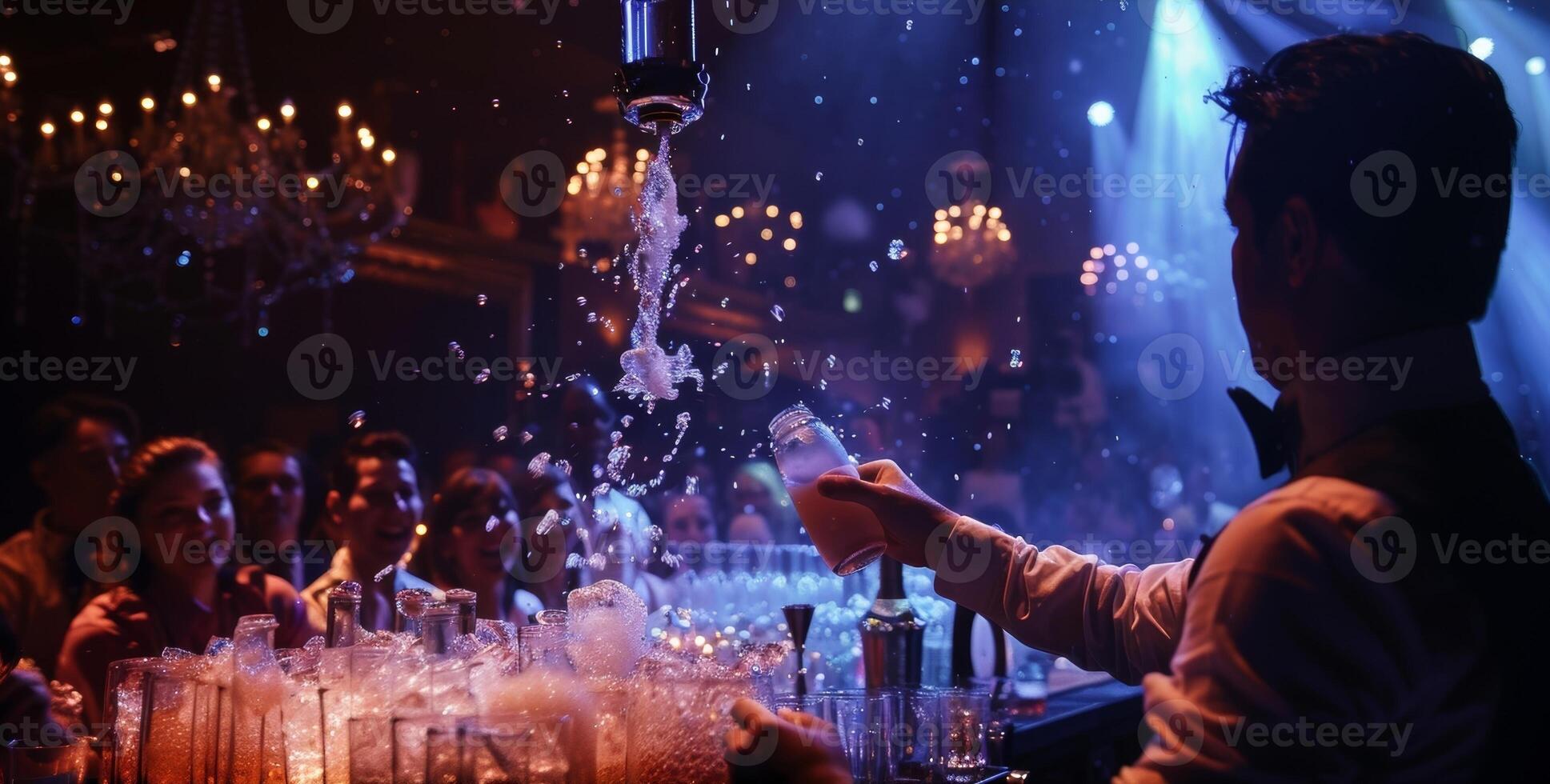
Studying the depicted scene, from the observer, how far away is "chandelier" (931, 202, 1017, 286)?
25.8 feet

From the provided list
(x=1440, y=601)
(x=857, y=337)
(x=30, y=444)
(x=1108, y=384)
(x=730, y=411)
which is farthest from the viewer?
(x=1108, y=384)

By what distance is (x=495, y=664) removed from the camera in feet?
4.76

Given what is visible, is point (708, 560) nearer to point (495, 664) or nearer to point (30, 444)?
point (30, 444)

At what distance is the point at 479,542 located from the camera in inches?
149

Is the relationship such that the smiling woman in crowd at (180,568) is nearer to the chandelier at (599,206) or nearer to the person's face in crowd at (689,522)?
the person's face in crowd at (689,522)

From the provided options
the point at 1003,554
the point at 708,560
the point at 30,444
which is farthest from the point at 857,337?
the point at 1003,554

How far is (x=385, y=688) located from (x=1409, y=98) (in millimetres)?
1395

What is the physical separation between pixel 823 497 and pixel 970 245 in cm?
646

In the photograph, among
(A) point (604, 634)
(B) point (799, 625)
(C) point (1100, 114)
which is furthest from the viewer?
(C) point (1100, 114)

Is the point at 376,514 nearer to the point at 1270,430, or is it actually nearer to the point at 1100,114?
the point at 1270,430

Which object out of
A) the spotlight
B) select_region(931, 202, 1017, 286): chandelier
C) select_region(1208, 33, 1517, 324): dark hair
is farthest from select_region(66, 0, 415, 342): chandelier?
select_region(1208, 33, 1517, 324): dark hair

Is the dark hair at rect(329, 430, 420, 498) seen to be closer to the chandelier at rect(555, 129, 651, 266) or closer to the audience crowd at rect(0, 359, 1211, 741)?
the audience crowd at rect(0, 359, 1211, 741)

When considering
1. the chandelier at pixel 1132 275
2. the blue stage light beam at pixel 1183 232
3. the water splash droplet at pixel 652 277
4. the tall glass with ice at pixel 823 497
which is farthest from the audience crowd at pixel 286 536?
the chandelier at pixel 1132 275

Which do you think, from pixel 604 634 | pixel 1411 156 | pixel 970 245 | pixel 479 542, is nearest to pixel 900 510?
pixel 604 634
